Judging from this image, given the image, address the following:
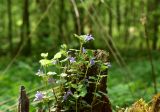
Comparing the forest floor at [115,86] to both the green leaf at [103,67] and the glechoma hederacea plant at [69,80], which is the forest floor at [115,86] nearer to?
the glechoma hederacea plant at [69,80]

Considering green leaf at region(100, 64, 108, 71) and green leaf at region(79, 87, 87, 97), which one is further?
green leaf at region(100, 64, 108, 71)

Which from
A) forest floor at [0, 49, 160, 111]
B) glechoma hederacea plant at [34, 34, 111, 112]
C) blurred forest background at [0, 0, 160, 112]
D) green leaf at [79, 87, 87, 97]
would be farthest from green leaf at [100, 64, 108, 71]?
forest floor at [0, 49, 160, 111]

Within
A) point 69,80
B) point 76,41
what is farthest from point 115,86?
point 69,80

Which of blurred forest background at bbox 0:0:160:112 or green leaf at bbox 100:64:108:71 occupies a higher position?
blurred forest background at bbox 0:0:160:112

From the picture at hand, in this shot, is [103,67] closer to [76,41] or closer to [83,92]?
[83,92]

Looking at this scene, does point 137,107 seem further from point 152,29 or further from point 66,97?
point 152,29

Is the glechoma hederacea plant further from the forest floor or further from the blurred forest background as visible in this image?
the forest floor
